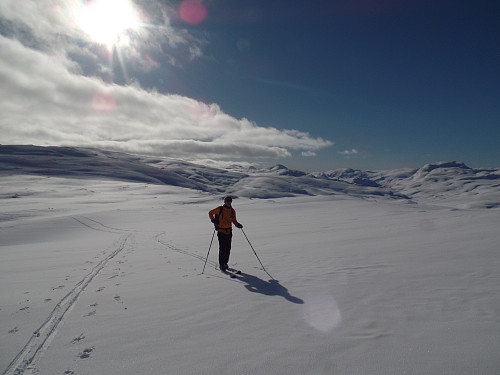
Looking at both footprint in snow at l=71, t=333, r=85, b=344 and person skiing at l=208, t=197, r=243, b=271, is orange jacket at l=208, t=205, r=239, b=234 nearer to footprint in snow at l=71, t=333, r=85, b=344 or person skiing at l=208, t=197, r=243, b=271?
person skiing at l=208, t=197, r=243, b=271

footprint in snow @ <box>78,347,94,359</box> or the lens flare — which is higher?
the lens flare

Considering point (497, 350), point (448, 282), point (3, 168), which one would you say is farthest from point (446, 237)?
point (3, 168)

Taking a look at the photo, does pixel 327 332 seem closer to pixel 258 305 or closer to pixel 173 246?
pixel 258 305

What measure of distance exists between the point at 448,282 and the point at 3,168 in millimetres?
210489

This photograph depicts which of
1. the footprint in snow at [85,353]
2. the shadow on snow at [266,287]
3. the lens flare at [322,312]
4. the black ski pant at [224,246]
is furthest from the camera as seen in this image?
the black ski pant at [224,246]

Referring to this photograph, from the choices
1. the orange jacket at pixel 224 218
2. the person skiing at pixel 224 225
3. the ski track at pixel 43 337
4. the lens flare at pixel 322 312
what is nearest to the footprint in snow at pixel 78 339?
the ski track at pixel 43 337

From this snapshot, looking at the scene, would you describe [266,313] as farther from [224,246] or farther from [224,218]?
[224,218]

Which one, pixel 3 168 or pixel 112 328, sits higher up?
pixel 3 168

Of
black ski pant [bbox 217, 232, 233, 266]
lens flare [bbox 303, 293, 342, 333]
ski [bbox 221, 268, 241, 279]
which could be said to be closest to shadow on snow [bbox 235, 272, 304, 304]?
ski [bbox 221, 268, 241, 279]

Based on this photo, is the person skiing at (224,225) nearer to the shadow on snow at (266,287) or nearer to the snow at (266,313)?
the snow at (266,313)

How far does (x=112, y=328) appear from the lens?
4758mm

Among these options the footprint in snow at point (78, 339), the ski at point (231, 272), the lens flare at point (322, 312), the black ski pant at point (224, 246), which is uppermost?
the black ski pant at point (224, 246)

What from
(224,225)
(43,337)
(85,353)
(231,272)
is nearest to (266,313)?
(85,353)

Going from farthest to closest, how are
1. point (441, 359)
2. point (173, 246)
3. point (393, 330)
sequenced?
point (173, 246)
point (393, 330)
point (441, 359)
